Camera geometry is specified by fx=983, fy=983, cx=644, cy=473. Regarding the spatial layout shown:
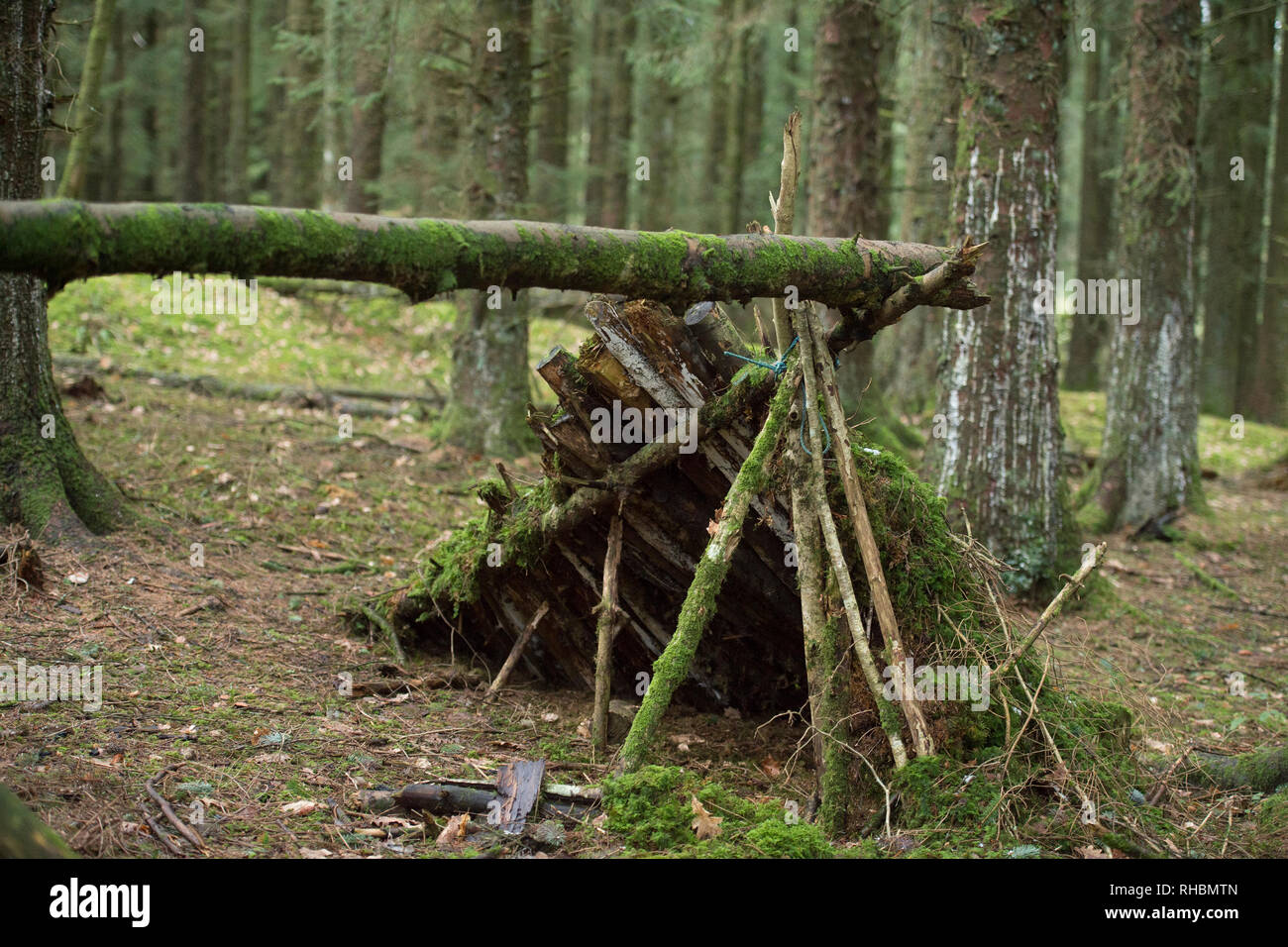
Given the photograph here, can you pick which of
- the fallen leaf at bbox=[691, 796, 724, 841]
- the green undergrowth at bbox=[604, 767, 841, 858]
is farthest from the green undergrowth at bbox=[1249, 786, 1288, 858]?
the fallen leaf at bbox=[691, 796, 724, 841]

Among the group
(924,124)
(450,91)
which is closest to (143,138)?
(450,91)

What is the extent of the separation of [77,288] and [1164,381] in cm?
1356

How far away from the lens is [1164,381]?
35.3 feet

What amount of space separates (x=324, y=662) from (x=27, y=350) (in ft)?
9.51

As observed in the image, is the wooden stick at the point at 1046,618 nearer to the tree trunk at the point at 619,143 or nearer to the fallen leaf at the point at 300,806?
the fallen leaf at the point at 300,806

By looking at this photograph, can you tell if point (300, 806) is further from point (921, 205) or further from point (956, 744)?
point (921, 205)

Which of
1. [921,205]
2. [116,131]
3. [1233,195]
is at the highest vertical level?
[116,131]

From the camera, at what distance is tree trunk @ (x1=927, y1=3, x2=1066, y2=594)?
7.89 m

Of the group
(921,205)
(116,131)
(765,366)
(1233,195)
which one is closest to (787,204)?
(765,366)

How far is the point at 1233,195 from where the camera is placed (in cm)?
1792

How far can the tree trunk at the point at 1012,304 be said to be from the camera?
789cm

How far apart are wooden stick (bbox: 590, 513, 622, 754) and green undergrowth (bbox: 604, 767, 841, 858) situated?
34.8 inches

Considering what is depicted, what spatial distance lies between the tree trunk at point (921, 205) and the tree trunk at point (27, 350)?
9.54m

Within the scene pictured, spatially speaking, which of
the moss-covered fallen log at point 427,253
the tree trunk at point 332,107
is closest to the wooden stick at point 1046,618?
the moss-covered fallen log at point 427,253
